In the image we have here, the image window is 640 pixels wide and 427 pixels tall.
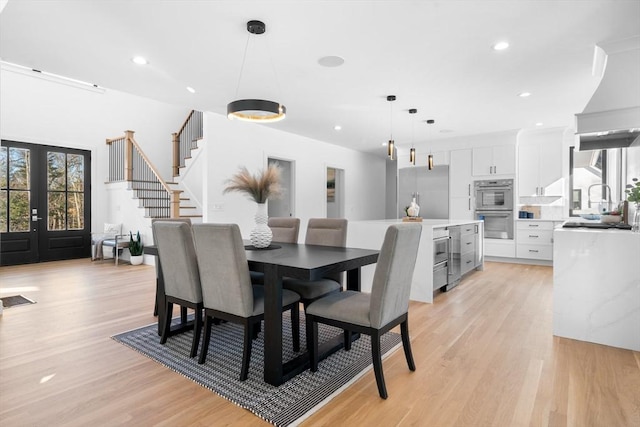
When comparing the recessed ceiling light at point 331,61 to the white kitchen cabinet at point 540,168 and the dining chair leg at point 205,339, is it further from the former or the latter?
the white kitchen cabinet at point 540,168

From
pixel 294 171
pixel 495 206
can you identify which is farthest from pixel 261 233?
pixel 495 206

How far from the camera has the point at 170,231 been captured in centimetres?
252

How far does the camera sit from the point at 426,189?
25.5 feet

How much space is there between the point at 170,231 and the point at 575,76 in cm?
448

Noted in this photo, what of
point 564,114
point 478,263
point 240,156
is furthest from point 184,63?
point 564,114

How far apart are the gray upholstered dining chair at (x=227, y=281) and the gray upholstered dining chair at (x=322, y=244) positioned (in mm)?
324

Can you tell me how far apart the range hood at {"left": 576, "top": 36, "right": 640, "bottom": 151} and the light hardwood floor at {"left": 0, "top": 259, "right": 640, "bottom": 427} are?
6.11ft

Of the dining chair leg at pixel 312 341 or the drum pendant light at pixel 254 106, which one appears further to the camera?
the drum pendant light at pixel 254 106

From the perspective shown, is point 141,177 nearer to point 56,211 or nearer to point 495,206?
point 56,211

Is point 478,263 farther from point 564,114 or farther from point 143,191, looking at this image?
point 143,191

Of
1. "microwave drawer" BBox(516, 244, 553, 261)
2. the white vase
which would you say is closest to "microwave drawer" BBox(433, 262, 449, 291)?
the white vase

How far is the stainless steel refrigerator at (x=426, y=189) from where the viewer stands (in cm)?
757

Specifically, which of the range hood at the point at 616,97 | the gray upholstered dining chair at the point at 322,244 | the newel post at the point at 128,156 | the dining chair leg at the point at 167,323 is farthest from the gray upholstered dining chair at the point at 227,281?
the newel post at the point at 128,156

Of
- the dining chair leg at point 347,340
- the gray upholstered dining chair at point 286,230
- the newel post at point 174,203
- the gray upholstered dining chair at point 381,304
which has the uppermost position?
the newel post at point 174,203
